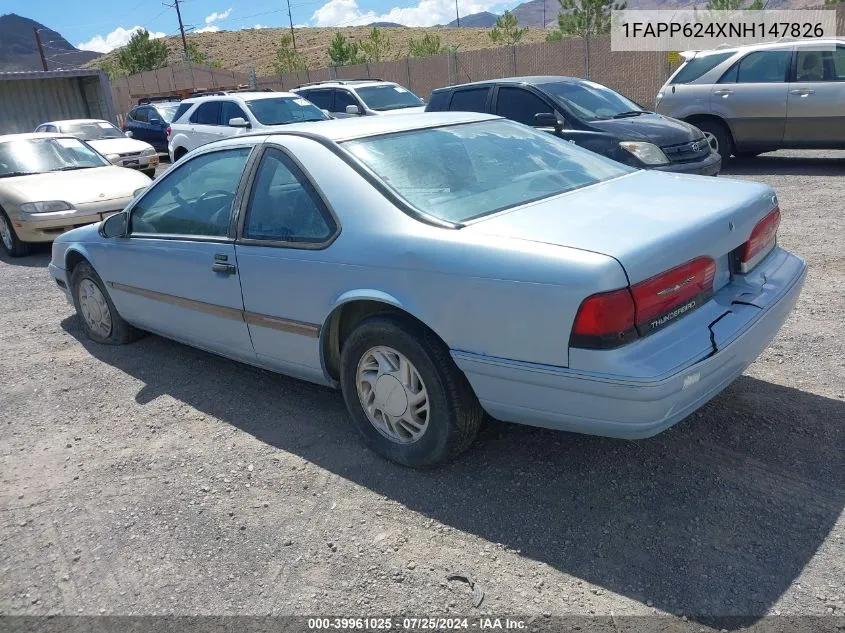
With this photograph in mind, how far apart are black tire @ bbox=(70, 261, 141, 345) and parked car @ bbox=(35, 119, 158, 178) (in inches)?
368

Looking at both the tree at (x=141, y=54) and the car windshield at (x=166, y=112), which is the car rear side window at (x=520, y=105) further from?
the tree at (x=141, y=54)

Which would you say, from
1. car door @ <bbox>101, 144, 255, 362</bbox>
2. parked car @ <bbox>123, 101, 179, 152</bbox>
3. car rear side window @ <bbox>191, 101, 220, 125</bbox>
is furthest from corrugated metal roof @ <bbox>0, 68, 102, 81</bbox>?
car door @ <bbox>101, 144, 255, 362</bbox>

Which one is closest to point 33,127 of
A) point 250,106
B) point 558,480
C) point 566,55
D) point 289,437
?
point 250,106

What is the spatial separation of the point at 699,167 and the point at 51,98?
54.4ft

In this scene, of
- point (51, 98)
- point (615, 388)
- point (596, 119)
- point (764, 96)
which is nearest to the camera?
point (615, 388)

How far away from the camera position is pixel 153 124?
18.5 meters

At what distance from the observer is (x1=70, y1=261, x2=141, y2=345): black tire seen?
5.11 m

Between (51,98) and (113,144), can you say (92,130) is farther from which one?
(51,98)

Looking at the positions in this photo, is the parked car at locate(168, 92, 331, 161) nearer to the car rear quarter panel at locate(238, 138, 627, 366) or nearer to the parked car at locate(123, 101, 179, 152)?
the parked car at locate(123, 101, 179, 152)

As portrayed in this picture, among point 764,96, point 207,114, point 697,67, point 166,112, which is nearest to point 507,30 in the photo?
point 166,112

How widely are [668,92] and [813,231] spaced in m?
4.97

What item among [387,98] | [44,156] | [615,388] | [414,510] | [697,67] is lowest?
[414,510]

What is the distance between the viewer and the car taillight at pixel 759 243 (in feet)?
10.3

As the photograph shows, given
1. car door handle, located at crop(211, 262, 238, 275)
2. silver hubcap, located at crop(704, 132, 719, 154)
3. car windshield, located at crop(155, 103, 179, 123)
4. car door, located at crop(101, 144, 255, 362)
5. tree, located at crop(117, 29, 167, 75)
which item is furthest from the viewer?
tree, located at crop(117, 29, 167, 75)
